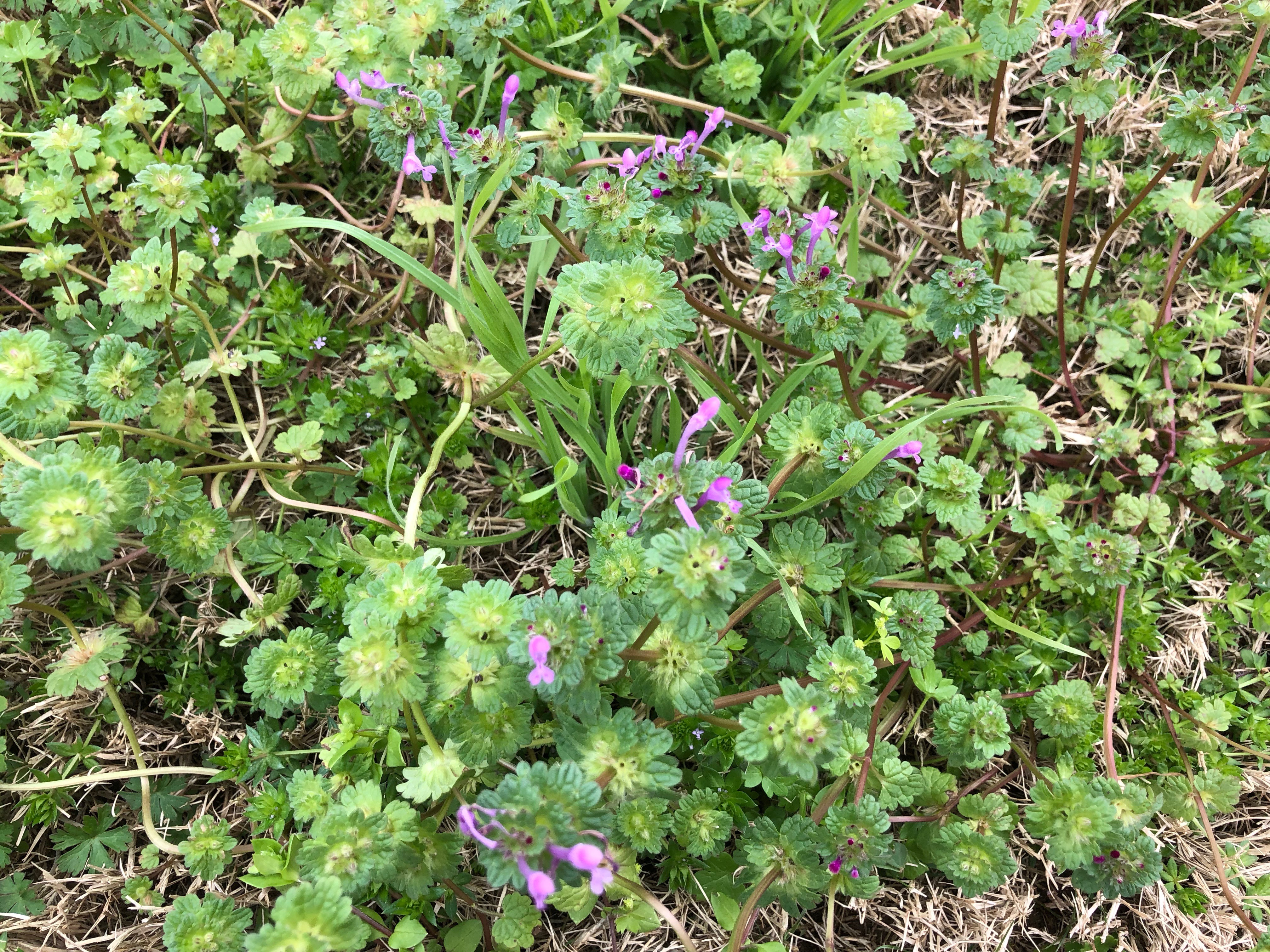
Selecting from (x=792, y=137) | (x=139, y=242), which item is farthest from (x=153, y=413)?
(x=792, y=137)

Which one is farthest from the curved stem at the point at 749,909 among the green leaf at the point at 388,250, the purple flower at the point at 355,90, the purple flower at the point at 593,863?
the purple flower at the point at 355,90

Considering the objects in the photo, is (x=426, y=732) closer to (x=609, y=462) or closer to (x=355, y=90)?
(x=609, y=462)

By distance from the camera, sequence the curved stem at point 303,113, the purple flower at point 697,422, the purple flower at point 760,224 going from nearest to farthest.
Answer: the purple flower at point 697,422 < the purple flower at point 760,224 < the curved stem at point 303,113

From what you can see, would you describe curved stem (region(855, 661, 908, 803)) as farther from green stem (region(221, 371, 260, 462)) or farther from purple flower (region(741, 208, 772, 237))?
green stem (region(221, 371, 260, 462))

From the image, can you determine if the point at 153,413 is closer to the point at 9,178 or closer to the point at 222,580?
the point at 222,580

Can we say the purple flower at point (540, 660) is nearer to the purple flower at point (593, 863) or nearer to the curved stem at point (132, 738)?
the purple flower at point (593, 863)
